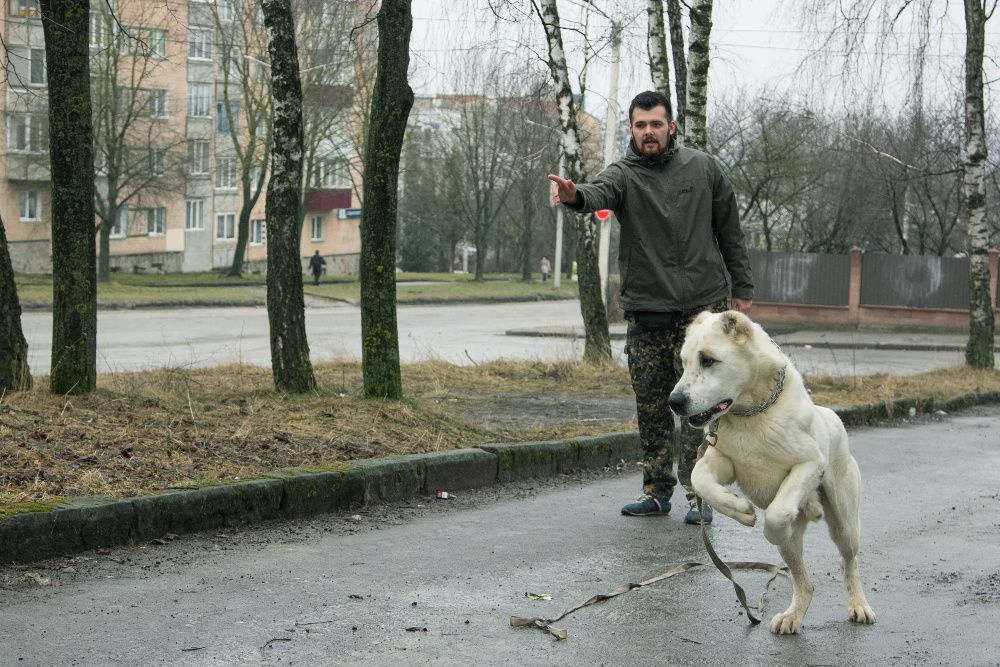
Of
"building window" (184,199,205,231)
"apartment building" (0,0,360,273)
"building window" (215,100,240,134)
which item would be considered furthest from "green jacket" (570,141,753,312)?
"building window" (184,199,205,231)

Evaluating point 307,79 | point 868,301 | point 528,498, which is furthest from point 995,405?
point 307,79

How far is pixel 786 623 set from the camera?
199 inches

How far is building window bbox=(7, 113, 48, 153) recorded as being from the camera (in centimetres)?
5116

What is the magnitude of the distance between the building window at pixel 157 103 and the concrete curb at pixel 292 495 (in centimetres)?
4392

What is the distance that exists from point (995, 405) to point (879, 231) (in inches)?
1155

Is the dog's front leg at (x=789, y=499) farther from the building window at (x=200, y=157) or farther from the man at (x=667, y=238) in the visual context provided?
the building window at (x=200, y=157)

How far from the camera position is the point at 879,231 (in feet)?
145

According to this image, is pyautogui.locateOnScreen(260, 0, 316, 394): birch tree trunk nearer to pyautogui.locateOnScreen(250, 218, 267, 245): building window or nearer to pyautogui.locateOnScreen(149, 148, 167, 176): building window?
pyautogui.locateOnScreen(149, 148, 167, 176): building window

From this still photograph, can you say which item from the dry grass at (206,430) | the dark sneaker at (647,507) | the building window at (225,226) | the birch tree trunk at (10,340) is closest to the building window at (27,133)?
the building window at (225,226)

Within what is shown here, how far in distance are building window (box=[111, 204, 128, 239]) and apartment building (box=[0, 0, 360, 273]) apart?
0.13 meters

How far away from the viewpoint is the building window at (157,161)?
50.0 meters

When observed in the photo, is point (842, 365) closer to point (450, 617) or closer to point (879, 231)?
point (450, 617)

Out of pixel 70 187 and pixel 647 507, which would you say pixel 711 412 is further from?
pixel 70 187

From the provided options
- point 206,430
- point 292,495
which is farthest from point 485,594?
point 206,430
